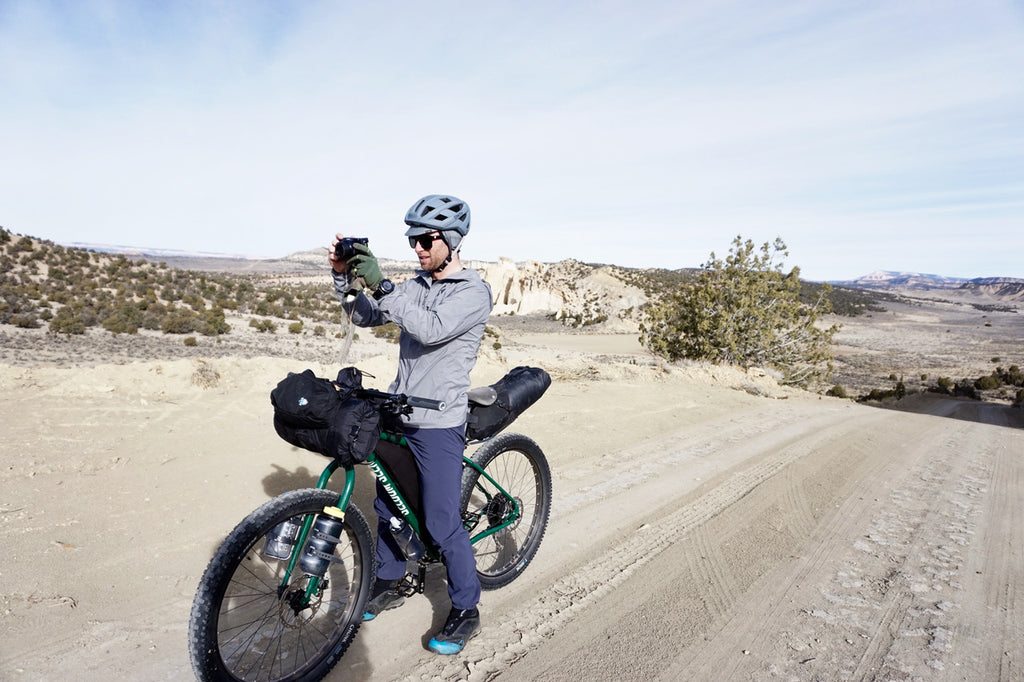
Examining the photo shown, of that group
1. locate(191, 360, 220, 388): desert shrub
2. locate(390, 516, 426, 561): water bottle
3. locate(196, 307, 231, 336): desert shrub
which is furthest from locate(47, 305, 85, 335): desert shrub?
locate(390, 516, 426, 561): water bottle

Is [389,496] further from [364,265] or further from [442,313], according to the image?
[364,265]

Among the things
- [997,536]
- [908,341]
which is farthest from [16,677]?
[908,341]

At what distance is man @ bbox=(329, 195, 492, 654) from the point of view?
8.98 feet

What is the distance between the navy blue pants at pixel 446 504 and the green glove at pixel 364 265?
2.75 ft

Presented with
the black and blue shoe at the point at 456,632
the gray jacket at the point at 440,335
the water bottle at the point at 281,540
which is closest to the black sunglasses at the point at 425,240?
the gray jacket at the point at 440,335

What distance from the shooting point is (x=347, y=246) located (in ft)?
8.06

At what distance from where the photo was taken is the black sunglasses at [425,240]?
2.84 meters

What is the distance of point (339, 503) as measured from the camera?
8.54 feet

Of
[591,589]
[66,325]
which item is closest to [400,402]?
[591,589]

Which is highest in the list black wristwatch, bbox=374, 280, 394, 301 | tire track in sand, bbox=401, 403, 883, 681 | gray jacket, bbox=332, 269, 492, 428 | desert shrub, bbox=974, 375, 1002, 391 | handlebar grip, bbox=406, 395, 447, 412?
black wristwatch, bbox=374, 280, 394, 301

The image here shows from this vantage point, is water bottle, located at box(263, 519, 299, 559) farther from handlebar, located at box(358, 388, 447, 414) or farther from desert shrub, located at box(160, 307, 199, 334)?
desert shrub, located at box(160, 307, 199, 334)

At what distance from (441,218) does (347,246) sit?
555 millimetres

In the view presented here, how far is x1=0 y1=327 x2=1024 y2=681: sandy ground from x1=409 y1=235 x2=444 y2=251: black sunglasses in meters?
2.22

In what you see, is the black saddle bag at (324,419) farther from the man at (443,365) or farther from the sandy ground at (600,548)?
the sandy ground at (600,548)
